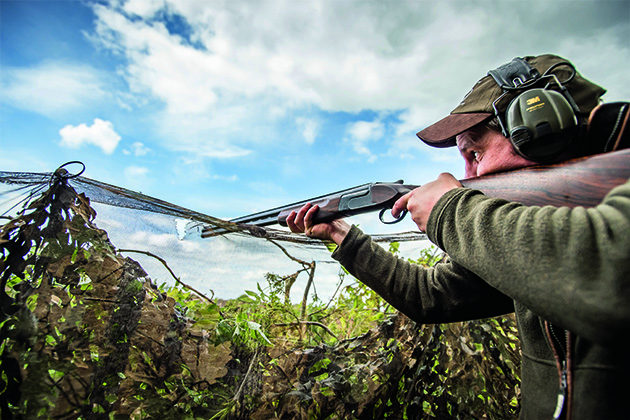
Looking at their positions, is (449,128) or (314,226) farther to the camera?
(314,226)

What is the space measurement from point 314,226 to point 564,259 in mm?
1369

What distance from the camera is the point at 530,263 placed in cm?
83

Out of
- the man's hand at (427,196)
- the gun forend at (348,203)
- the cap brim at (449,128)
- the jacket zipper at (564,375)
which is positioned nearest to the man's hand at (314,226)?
the gun forend at (348,203)

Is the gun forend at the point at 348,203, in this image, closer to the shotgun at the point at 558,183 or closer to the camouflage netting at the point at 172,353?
the shotgun at the point at 558,183

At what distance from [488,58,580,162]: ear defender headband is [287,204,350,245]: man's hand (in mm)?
972

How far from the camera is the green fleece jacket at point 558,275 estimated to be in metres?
0.74

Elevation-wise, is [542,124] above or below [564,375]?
above

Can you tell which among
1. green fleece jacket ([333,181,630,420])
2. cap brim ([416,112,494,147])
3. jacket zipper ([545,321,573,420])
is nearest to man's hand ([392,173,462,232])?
green fleece jacket ([333,181,630,420])

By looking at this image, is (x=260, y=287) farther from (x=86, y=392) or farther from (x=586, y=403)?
Answer: (x=586, y=403)

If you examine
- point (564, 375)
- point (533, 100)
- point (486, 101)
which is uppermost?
point (486, 101)

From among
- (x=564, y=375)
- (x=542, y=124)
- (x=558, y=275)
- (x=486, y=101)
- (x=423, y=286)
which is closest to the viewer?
(x=558, y=275)

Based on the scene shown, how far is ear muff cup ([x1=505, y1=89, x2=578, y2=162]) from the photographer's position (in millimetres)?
1196

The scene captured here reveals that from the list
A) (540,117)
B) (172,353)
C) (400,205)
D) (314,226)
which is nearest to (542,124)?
(540,117)

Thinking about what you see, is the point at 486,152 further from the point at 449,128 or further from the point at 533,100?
the point at 533,100
